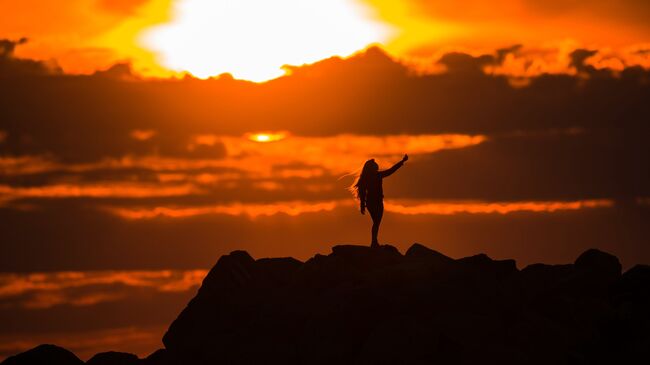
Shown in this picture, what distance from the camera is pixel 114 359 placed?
5766 centimetres

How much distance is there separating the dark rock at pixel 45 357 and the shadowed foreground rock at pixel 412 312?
7205mm

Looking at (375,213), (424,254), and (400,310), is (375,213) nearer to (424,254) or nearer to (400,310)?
(424,254)

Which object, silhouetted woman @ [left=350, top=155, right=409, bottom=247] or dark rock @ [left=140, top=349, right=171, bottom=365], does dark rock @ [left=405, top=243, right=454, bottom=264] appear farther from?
dark rock @ [left=140, top=349, right=171, bottom=365]

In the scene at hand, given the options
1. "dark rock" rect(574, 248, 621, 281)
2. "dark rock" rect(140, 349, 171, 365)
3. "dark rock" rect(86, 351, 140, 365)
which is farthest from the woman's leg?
"dark rock" rect(86, 351, 140, 365)

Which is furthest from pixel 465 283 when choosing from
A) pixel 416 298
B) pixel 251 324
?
pixel 251 324

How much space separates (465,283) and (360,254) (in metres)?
5.29

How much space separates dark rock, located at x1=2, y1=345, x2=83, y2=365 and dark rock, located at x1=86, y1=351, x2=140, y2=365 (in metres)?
1.16

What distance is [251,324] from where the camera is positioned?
5003 centimetres

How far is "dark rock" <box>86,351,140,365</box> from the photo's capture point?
57438 mm

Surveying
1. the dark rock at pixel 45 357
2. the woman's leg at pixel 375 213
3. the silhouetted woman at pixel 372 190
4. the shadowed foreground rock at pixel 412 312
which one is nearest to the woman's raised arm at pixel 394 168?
the silhouetted woman at pixel 372 190

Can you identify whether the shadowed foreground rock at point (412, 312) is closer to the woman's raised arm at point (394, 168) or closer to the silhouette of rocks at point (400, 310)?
the silhouette of rocks at point (400, 310)

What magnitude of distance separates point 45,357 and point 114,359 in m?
3.38

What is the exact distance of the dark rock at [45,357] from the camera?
191 feet

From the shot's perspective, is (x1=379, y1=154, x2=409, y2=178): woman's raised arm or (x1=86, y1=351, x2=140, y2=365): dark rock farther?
(x1=86, y1=351, x2=140, y2=365): dark rock
